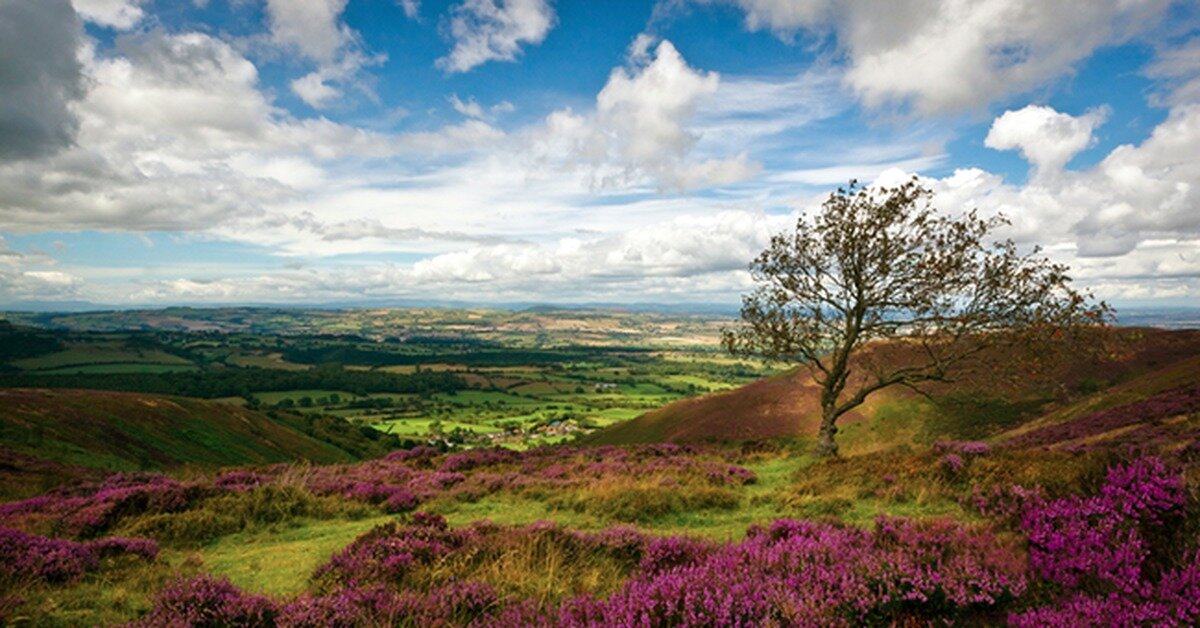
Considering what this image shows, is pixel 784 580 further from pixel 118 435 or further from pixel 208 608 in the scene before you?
pixel 118 435

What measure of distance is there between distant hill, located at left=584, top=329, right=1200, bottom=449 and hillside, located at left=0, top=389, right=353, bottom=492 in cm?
3674

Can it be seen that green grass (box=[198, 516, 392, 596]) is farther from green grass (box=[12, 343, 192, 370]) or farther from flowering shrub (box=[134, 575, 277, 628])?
green grass (box=[12, 343, 192, 370])

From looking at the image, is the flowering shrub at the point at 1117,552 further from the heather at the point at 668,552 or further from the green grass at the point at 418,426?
the green grass at the point at 418,426

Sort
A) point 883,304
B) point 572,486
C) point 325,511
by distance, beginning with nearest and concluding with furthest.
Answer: point 325,511, point 572,486, point 883,304

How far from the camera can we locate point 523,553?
311 inches

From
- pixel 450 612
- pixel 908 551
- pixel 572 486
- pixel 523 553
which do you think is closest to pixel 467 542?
pixel 523 553

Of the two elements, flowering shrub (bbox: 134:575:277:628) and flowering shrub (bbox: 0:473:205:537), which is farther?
flowering shrub (bbox: 0:473:205:537)

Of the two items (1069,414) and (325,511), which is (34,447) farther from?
(1069,414)

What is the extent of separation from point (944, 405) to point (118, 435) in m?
60.3

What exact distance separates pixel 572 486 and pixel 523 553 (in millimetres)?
8959

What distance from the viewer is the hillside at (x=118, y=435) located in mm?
29844

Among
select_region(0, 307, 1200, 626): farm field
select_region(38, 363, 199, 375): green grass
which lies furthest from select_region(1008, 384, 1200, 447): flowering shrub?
select_region(38, 363, 199, 375): green grass

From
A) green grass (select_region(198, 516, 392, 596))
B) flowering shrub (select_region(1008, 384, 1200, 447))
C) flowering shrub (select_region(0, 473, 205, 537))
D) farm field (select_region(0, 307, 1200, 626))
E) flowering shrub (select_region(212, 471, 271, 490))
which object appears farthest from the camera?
flowering shrub (select_region(1008, 384, 1200, 447))

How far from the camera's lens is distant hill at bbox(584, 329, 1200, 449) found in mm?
36125
